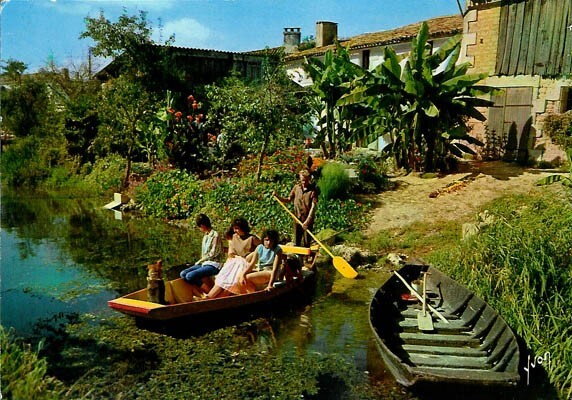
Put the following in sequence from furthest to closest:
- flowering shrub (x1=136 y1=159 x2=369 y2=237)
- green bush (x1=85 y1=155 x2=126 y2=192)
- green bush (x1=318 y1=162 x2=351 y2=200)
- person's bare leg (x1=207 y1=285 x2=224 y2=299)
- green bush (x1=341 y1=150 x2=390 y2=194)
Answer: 1. green bush (x1=85 y1=155 x2=126 y2=192)
2. green bush (x1=341 y1=150 x2=390 y2=194)
3. green bush (x1=318 y1=162 x2=351 y2=200)
4. flowering shrub (x1=136 y1=159 x2=369 y2=237)
5. person's bare leg (x1=207 y1=285 x2=224 y2=299)

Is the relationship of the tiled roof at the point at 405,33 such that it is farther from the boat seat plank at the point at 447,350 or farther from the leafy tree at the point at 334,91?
the boat seat plank at the point at 447,350

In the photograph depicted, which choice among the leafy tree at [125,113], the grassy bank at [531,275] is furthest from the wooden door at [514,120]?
the leafy tree at [125,113]

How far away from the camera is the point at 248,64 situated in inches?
928

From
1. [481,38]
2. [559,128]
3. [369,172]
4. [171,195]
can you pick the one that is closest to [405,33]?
[481,38]

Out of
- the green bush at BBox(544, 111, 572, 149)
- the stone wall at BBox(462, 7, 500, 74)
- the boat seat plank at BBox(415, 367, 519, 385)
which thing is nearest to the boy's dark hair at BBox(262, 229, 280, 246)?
the boat seat plank at BBox(415, 367, 519, 385)

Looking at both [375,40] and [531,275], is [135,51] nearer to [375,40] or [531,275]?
[375,40]

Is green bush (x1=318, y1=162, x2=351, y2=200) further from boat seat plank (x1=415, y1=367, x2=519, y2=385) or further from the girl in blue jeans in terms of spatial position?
boat seat plank (x1=415, y1=367, x2=519, y2=385)

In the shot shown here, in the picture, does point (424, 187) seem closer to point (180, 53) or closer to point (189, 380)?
point (189, 380)

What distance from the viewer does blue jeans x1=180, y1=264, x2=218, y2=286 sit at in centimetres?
762

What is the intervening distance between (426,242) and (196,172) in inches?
324

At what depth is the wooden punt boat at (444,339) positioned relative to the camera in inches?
202

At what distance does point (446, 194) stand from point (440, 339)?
6977mm

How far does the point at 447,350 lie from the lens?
6.12 meters

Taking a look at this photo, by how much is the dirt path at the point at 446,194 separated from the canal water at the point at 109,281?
97.5 inches
